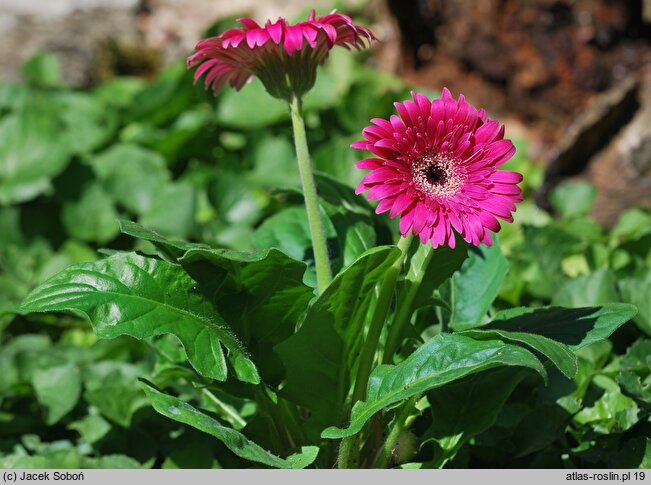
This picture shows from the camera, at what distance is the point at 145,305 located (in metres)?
1.65

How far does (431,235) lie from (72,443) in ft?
4.69

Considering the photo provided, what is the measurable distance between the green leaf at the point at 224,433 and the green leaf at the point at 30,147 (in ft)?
6.20

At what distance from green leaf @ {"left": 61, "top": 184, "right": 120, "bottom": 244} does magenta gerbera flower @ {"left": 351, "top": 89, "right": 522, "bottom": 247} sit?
197 centimetres

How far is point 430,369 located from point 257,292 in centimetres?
41

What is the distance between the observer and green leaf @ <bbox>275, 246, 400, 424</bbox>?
1641 millimetres

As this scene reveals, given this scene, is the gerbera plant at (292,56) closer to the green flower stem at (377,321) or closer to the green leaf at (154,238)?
the green flower stem at (377,321)

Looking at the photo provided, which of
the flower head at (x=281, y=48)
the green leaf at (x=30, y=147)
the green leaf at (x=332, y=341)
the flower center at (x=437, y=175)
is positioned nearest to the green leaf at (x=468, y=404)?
the green leaf at (x=332, y=341)

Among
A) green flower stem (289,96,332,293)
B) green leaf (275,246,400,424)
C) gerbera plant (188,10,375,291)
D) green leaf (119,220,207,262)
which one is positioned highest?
gerbera plant (188,10,375,291)

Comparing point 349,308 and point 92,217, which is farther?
point 92,217

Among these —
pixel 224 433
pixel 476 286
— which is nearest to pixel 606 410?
pixel 476 286

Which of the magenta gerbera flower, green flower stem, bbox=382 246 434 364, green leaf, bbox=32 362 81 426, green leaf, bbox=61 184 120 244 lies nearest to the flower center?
the magenta gerbera flower

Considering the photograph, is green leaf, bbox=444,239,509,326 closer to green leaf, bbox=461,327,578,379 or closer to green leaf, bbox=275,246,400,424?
green leaf, bbox=275,246,400,424

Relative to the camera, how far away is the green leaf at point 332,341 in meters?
1.64

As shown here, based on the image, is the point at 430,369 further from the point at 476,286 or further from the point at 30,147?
the point at 30,147
